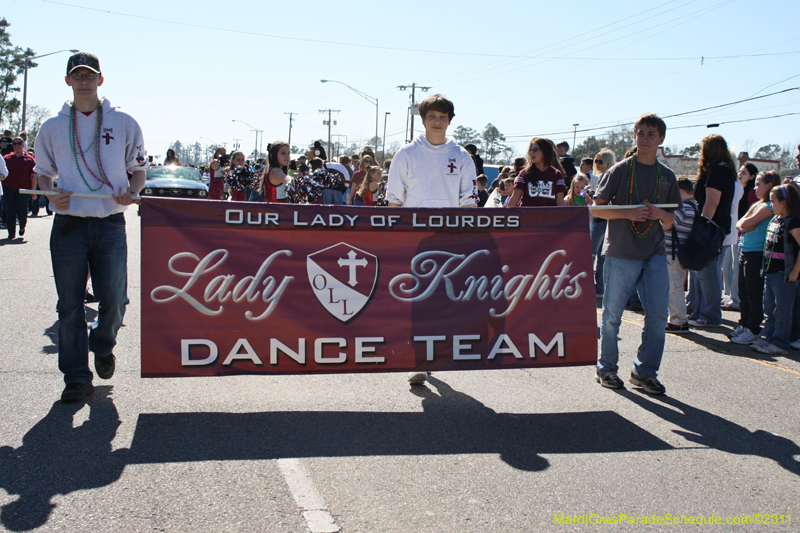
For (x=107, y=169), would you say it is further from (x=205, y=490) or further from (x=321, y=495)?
(x=321, y=495)

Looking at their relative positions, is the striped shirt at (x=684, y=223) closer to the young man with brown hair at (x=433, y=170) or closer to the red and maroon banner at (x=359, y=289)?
the red and maroon banner at (x=359, y=289)

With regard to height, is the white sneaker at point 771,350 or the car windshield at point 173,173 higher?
the car windshield at point 173,173

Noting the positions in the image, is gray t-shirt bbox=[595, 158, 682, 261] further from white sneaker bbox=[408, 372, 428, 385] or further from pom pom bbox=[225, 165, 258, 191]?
pom pom bbox=[225, 165, 258, 191]

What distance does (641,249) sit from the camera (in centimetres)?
522

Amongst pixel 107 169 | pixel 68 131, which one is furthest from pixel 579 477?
pixel 68 131

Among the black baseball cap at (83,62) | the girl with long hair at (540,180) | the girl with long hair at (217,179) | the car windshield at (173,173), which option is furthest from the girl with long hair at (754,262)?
the car windshield at (173,173)

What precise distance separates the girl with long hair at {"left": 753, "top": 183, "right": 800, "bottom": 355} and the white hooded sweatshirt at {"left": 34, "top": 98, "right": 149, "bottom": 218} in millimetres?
6078

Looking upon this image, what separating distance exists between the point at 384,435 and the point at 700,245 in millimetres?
4034

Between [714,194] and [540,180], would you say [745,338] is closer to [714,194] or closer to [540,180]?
[714,194]

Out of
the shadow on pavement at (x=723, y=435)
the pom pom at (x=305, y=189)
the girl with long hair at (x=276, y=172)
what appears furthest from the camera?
the pom pom at (x=305, y=189)

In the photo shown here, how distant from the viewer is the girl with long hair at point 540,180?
24.3 ft

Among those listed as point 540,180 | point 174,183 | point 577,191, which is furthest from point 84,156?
point 174,183

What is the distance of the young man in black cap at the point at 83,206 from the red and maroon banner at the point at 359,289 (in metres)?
0.47

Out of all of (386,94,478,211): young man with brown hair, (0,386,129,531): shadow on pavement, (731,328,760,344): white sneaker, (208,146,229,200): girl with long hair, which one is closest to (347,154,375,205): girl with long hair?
(208,146,229,200): girl with long hair
